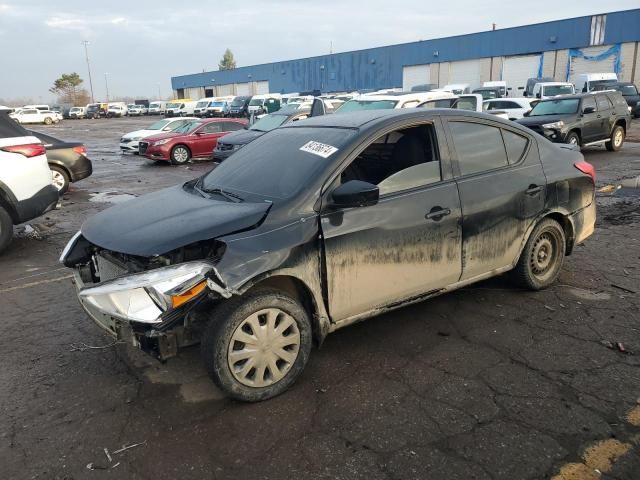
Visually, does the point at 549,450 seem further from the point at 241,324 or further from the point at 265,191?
the point at 265,191

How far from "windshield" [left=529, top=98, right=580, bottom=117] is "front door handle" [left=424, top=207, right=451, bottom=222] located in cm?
1242

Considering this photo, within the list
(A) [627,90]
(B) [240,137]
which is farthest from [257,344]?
(A) [627,90]

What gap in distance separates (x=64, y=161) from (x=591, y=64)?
38530 mm

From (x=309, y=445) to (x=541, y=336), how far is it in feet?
7.00

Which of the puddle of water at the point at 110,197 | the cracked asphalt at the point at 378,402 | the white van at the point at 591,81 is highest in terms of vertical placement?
the white van at the point at 591,81

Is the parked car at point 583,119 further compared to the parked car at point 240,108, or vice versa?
the parked car at point 240,108

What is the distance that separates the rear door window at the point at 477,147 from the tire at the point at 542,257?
0.77 m

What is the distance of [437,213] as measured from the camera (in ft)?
12.5

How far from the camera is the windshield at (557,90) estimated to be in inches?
1022

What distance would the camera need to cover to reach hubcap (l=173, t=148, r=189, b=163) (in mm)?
16922

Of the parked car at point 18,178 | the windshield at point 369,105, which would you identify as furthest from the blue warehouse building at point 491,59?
the parked car at point 18,178

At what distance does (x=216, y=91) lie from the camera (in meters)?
81.2

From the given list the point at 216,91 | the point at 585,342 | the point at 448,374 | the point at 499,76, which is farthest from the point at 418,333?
the point at 216,91

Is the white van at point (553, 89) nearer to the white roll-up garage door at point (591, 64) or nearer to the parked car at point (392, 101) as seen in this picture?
the white roll-up garage door at point (591, 64)
